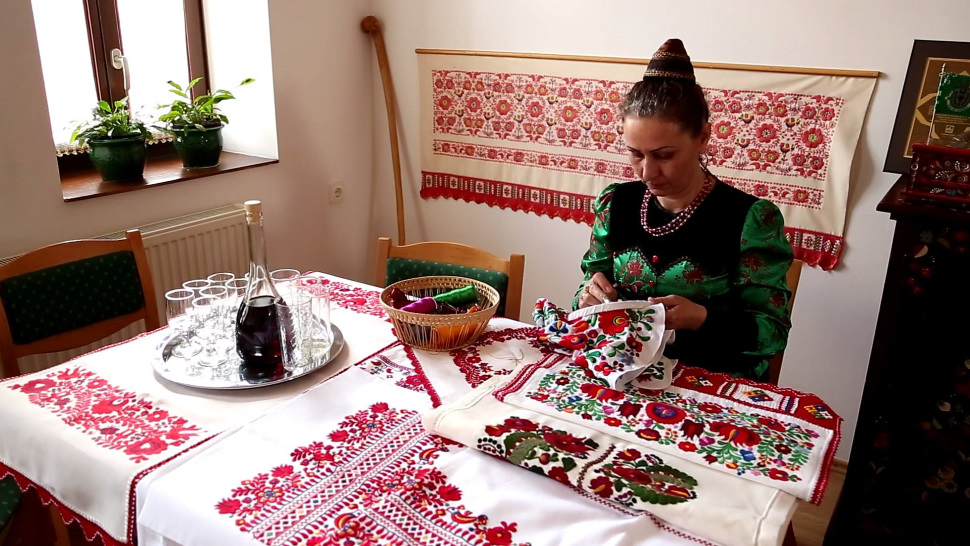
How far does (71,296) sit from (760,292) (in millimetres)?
1555

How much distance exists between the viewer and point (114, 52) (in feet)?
7.91

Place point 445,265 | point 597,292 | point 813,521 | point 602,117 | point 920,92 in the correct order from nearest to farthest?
point 597,292, point 445,265, point 920,92, point 813,521, point 602,117

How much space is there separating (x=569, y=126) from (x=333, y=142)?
3.20 feet

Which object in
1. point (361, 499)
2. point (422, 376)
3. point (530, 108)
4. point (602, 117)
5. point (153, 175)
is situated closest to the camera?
point (361, 499)

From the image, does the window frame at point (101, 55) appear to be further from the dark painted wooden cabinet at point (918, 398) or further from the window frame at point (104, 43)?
the dark painted wooden cabinet at point (918, 398)

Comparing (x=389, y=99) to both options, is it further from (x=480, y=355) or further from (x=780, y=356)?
(x=780, y=356)

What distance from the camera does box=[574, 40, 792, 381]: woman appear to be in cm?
138

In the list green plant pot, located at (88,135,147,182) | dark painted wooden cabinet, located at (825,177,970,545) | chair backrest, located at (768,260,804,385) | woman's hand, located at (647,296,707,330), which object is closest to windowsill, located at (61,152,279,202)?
green plant pot, located at (88,135,147,182)

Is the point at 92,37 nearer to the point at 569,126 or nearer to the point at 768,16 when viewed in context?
the point at 569,126

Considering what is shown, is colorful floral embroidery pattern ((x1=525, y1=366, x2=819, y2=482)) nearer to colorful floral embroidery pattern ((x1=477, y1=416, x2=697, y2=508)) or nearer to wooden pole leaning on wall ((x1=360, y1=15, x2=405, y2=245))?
colorful floral embroidery pattern ((x1=477, y1=416, x2=697, y2=508))

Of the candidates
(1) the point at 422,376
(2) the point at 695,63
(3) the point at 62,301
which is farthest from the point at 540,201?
(3) the point at 62,301

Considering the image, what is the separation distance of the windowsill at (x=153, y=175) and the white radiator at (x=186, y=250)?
0.43ft

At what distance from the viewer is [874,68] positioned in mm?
2082

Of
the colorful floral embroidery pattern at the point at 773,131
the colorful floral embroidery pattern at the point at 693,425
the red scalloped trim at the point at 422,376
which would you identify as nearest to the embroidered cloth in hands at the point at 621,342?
the colorful floral embroidery pattern at the point at 693,425
